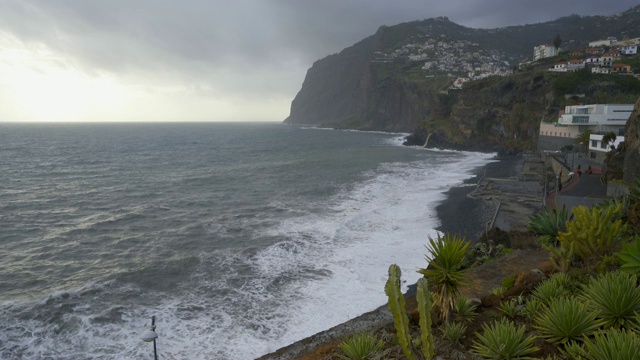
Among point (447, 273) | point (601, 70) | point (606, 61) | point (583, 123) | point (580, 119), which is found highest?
point (606, 61)

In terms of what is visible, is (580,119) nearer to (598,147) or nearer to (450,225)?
(598,147)

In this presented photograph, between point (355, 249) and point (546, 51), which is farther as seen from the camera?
point (546, 51)

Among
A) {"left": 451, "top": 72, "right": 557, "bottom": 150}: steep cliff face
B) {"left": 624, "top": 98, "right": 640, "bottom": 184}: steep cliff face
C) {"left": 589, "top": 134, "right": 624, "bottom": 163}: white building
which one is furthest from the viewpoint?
{"left": 451, "top": 72, "right": 557, "bottom": 150}: steep cliff face

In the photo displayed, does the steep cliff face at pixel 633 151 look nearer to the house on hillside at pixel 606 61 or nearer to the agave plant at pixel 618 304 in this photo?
the agave plant at pixel 618 304

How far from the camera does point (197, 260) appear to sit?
2134 cm

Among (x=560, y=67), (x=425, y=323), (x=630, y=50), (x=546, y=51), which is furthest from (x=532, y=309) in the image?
(x=546, y=51)

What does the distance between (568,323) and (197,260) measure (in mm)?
18640

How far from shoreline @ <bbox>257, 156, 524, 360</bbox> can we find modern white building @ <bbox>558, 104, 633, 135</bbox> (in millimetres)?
10072

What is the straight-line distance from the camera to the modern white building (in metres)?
53.0

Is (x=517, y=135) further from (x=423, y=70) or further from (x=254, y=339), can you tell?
(x=423, y=70)

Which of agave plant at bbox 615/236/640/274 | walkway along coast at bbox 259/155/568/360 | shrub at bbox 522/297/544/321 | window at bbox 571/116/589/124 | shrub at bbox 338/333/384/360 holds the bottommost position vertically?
walkway along coast at bbox 259/155/568/360

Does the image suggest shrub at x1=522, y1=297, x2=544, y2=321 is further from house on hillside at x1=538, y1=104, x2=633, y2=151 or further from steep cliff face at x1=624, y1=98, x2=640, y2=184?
house on hillside at x1=538, y1=104, x2=633, y2=151

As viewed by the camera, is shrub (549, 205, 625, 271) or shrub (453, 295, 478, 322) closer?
shrub (453, 295, 478, 322)

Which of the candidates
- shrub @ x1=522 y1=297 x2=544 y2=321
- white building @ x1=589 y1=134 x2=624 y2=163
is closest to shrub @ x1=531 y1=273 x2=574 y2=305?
shrub @ x1=522 y1=297 x2=544 y2=321
